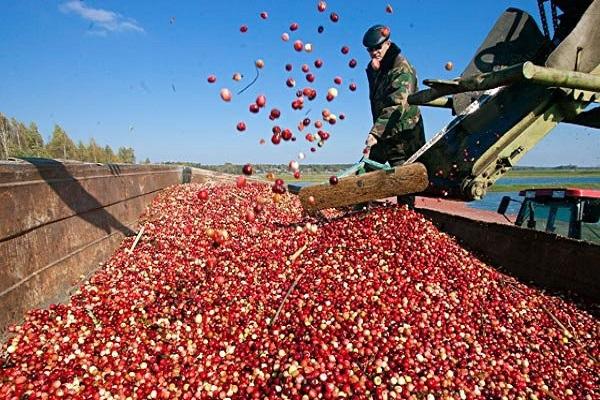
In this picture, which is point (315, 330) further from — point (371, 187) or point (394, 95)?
point (394, 95)

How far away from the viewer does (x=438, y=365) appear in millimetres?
3223

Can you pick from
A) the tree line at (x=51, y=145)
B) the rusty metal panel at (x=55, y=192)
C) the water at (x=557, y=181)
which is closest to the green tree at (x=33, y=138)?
the tree line at (x=51, y=145)

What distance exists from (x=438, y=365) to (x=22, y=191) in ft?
15.0

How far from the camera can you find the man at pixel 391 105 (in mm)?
6113

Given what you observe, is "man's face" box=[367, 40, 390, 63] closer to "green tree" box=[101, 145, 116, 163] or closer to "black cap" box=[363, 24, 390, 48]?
"black cap" box=[363, 24, 390, 48]

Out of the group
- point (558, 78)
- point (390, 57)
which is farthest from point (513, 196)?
point (558, 78)

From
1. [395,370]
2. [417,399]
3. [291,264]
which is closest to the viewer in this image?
[417,399]

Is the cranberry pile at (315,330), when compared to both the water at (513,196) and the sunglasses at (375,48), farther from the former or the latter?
the water at (513,196)

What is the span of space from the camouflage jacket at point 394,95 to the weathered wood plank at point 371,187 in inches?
54.3

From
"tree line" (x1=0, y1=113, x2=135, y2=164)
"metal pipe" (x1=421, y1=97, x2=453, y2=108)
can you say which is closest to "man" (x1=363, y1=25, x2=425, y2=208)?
"metal pipe" (x1=421, y1=97, x2=453, y2=108)

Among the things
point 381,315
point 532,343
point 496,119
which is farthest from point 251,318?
point 496,119

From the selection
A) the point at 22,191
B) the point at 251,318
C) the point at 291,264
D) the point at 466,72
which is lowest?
the point at 251,318

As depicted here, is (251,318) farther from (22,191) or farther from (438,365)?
(22,191)

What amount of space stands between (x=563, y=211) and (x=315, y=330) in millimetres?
5500
